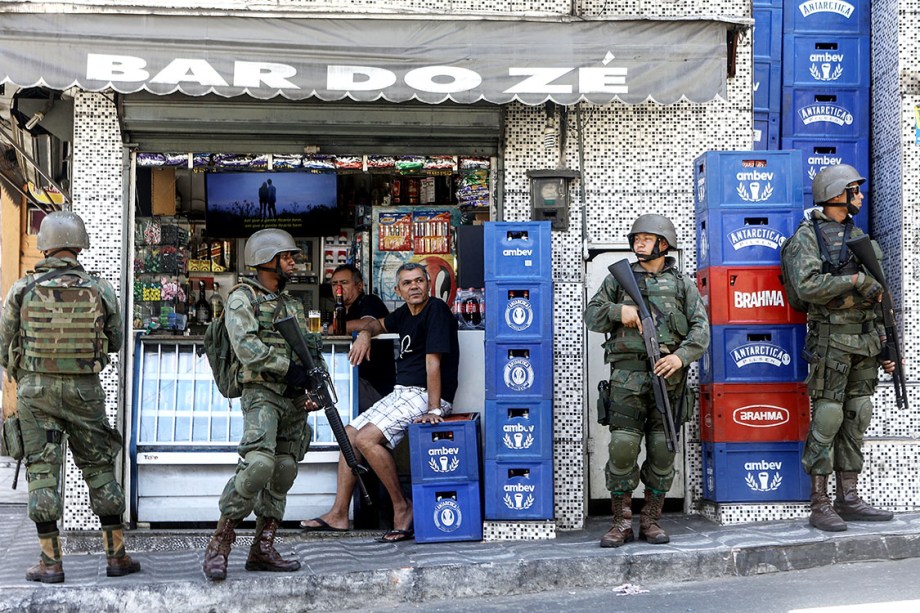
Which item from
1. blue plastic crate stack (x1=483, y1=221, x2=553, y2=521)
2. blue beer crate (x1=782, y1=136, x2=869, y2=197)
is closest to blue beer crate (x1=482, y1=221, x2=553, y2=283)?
blue plastic crate stack (x1=483, y1=221, x2=553, y2=521)

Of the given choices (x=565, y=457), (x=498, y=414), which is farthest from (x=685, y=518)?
(x=498, y=414)

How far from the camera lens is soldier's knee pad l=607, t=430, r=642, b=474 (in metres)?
6.62

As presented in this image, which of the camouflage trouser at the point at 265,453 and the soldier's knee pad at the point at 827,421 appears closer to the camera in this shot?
the camouflage trouser at the point at 265,453

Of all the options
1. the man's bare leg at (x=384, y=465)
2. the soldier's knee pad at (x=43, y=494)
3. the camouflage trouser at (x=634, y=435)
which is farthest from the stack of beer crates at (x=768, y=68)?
the soldier's knee pad at (x=43, y=494)

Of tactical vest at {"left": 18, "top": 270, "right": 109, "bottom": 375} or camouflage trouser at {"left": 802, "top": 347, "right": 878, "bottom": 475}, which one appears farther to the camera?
camouflage trouser at {"left": 802, "top": 347, "right": 878, "bottom": 475}

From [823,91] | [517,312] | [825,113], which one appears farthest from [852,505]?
[823,91]

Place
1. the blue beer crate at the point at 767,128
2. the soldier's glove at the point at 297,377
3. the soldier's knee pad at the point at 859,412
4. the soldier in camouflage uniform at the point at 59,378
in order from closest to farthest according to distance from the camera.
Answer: the soldier in camouflage uniform at the point at 59,378, the soldier's glove at the point at 297,377, the soldier's knee pad at the point at 859,412, the blue beer crate at the point at 767,128

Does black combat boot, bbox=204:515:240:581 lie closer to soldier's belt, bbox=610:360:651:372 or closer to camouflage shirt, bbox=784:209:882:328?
soldier's belt, bbox=610:360:651:372

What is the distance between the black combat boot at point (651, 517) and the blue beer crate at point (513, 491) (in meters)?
0.65

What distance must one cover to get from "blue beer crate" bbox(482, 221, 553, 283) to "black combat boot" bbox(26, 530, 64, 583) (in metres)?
3.08

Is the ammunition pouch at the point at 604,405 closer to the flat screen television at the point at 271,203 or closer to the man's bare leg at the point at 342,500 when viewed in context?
the man's bare leg at the point at 342,500

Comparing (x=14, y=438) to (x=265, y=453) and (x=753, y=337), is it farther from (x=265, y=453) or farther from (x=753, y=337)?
(x=753, y=337)

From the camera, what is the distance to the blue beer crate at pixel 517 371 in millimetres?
6977

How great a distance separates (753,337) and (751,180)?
3.53 ft
